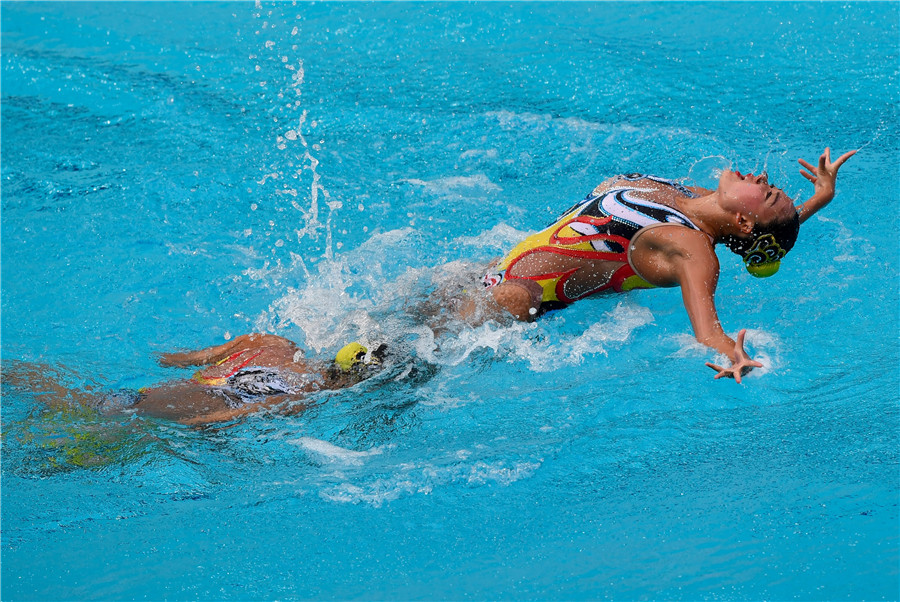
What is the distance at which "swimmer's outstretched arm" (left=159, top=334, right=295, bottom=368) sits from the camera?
161 inches

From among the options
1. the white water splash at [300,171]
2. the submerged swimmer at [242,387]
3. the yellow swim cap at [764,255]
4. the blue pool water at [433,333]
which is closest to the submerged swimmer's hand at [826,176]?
the yellow swim cap at [764,255]

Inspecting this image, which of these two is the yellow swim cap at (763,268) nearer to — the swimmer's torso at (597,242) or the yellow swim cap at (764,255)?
the yellow swim cap at (764,255)

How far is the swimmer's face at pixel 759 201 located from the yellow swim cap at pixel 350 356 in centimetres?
172

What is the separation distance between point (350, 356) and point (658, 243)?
4.74 feet

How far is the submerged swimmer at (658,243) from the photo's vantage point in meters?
3.39

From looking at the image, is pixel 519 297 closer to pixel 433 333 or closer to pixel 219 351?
pixel 433 333

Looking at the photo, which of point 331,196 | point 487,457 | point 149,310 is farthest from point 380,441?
point 331,196

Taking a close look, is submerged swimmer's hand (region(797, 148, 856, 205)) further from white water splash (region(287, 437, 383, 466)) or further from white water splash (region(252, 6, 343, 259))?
white water splash (region(252, 6, 343, 259))

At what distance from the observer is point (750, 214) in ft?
11.2

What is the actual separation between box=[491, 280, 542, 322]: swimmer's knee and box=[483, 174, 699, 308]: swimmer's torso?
3 cm

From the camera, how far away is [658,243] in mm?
3518

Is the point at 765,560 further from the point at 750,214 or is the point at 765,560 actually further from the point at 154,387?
the point at 154,387

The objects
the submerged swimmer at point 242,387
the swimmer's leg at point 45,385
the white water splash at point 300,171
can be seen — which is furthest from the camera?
the white water splash at point 300,171

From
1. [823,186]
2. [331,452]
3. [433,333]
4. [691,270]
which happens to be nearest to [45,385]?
[331,452]
